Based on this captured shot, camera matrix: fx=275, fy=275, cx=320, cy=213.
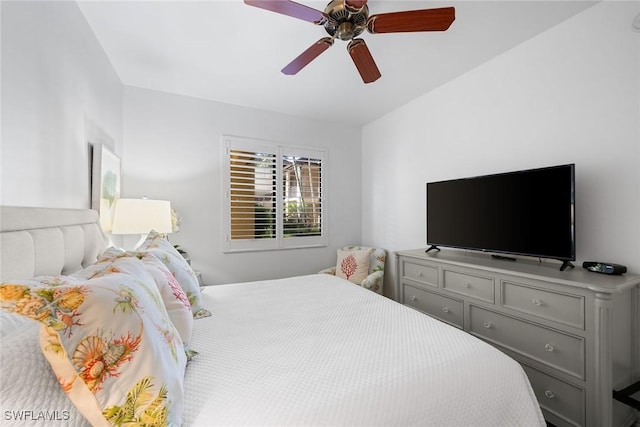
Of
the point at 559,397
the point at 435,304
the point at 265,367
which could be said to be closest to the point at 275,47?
the point at 265,367

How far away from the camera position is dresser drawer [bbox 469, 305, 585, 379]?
59.5 inches

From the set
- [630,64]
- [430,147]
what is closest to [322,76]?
[430,147]

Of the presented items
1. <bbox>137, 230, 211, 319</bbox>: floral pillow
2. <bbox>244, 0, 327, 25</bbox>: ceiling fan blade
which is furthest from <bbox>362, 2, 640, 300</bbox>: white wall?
<bbox>137, 230, 211, 319</bbox>: floral pillow

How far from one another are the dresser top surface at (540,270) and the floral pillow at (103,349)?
1918 mm

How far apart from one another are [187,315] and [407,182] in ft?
9.04

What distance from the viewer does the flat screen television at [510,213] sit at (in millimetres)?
1758

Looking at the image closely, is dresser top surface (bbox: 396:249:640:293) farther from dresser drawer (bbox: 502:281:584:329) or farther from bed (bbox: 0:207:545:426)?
bed (bbox: 0:207:545:426)

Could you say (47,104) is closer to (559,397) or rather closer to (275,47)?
(275,47)

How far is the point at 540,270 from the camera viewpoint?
178 cm

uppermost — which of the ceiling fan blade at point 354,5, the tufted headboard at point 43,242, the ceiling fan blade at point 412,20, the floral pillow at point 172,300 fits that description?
the ceiling fan blade at point 354,5

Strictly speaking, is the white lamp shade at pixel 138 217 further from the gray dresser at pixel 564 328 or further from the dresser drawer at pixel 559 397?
the dresser drawer at pixel 559 397

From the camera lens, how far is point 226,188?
3.23m

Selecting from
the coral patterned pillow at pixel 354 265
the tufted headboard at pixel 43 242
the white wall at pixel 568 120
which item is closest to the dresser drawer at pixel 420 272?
the white wall at pixel 568 120

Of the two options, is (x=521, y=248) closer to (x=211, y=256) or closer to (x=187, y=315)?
(x=187, y=315)
